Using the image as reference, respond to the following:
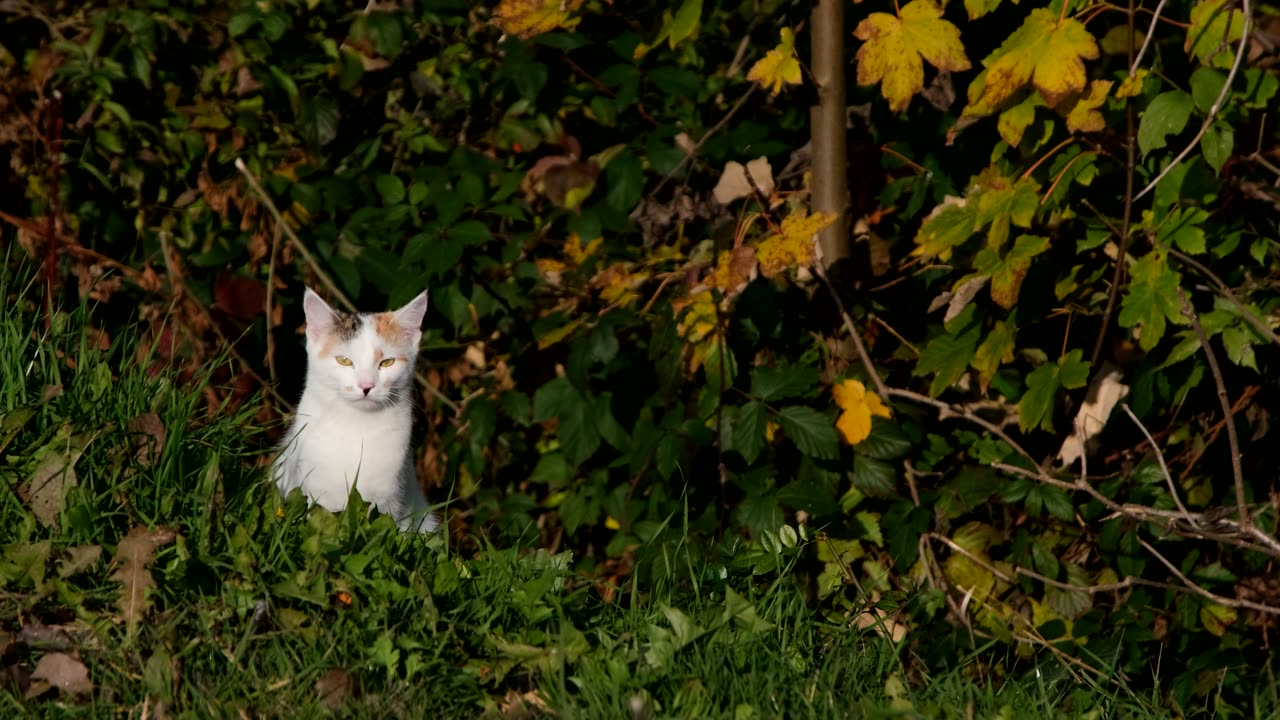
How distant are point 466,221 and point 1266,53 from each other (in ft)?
7.78

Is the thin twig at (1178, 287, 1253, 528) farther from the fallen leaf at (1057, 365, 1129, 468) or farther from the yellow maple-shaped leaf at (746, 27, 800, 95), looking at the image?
the yellow maple-shaped leaf at (746, 27, 800, 95)

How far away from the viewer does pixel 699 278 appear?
4355 millimetres

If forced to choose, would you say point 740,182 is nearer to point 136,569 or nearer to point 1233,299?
point 1233,299

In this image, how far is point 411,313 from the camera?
429 centimetres

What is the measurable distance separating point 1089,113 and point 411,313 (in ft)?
6.37

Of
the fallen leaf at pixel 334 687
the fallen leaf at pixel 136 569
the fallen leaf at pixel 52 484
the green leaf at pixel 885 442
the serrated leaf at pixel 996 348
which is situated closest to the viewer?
→ the fallen leaf at pixel 334 687

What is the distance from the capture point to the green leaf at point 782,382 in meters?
4.15

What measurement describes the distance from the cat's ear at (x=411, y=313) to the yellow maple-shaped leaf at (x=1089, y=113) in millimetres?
1823

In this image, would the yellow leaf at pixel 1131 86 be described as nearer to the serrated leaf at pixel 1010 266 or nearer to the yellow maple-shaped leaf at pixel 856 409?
the serrated leaf at pixel 1010 266

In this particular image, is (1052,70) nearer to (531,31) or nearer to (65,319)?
(531,31)

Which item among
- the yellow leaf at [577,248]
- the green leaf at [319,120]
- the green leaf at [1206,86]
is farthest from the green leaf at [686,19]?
the green leaf at [319,120]

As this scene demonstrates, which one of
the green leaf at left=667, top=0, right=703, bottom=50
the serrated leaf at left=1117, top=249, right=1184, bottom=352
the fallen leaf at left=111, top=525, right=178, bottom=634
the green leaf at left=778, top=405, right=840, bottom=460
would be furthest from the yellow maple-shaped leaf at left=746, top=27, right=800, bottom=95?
the fallen leaf at left=111, top=525, right=178, bottom=634

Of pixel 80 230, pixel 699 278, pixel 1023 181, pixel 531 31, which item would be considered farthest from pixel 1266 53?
pixel 80 230

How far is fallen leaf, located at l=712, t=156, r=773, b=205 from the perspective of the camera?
4289 mm
